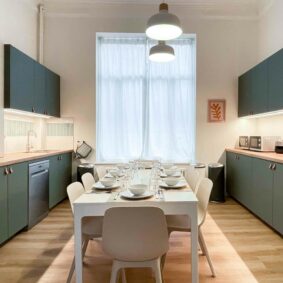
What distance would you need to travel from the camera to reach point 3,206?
8.75 ft

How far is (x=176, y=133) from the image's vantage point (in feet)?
16.2

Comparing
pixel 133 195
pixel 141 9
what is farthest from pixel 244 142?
pixel 133 195

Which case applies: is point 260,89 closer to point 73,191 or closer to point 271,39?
point 271,39

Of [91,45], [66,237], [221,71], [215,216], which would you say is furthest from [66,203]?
[221,71]

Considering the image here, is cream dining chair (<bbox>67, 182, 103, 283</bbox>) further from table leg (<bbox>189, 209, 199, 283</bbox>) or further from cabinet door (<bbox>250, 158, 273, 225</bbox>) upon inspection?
cabinet door (<bbox>250, 158, 273, 225</bbox>)

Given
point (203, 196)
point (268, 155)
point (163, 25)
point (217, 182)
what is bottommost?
point (217, 182)

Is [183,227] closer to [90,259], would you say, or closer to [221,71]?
[90,259]

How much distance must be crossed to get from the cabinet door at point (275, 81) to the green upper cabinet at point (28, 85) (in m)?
3.31

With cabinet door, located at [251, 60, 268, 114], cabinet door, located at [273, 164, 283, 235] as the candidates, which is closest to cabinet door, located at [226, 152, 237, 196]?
cabinet door, located at [251, 60, 268, 114]

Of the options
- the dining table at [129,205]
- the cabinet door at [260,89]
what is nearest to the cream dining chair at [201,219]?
the dining table at [129,205]

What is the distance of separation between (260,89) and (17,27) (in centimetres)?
373

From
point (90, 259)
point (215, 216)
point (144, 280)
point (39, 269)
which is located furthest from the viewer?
point (215, 216)

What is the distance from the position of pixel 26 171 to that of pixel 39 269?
122cm

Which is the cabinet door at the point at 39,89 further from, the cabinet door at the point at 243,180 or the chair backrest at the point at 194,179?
the cabinet door at the point at 243,180
